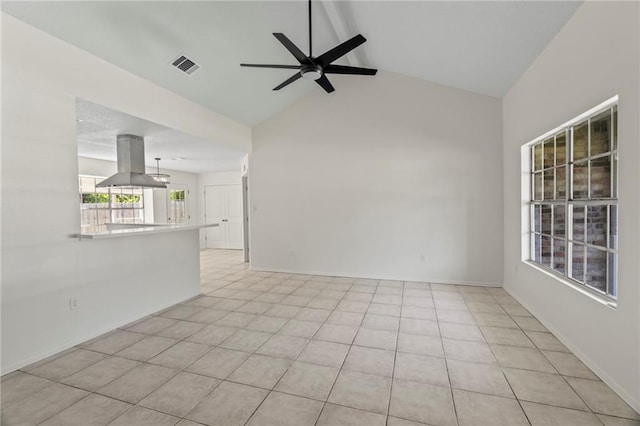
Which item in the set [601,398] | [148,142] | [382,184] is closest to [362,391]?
[601,398]

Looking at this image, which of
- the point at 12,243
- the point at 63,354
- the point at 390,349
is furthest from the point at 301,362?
the point at 12,243

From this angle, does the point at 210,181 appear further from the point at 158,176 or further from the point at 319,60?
the point at 319,60

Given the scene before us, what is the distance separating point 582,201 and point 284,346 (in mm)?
2956

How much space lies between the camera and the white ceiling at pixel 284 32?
2.55 m

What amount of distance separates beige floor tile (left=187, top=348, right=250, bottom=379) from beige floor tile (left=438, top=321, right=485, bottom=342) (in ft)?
6.50

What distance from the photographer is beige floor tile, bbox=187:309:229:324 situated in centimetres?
326

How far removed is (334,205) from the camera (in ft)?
16.9

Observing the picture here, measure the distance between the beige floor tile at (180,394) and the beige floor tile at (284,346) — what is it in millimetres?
539

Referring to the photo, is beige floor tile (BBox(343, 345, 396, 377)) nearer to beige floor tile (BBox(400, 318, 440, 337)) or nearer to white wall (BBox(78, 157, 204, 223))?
beige floor tile (BBox(400, 318, 440, 337))

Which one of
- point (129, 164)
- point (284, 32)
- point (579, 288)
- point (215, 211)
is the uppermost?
point (284, 32)

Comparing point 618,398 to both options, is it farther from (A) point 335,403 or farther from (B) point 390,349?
(A) point 335,403

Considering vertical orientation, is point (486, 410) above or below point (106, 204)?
below

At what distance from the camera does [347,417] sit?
68.6 inches

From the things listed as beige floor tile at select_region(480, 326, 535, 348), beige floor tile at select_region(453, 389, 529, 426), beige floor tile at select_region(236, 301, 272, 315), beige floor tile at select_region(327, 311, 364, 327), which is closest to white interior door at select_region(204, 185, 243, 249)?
beige floor tile at select_region(236, 301, 272, 315)
